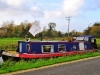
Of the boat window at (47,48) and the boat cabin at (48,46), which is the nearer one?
the boat cabin at (48,46)

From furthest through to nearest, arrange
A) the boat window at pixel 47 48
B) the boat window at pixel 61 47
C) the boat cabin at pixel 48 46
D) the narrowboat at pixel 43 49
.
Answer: the boat window at pixel 61 47, the boat window at pixel 47 48, the boat cabin at pixel 48 46, the narrowboat at pixel 43 49

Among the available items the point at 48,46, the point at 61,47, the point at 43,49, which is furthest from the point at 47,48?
the point at 61,47

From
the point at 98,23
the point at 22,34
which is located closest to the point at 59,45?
the point at 22,34

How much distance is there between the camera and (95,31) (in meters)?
81.0

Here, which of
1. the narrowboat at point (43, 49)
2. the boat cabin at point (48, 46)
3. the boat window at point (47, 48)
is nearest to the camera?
the narrowboat at point (43, 49)

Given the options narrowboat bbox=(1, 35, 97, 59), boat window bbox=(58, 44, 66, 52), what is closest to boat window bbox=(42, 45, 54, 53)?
narrowboat bbox=(1, 35, 97, 59)

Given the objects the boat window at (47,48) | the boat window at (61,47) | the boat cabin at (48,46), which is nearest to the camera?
the boat cabin at (48,46)

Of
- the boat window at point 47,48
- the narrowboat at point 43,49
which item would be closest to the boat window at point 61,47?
A: the narrowboat at point 43,49

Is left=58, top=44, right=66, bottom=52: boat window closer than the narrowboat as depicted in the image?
No

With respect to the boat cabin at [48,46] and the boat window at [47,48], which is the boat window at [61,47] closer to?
the boat cabin at [48,46]

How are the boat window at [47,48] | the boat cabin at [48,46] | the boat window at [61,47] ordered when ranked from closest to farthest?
the boat cabin at [48,46]
the boat window at [47,48]
the boat window at [61,47]

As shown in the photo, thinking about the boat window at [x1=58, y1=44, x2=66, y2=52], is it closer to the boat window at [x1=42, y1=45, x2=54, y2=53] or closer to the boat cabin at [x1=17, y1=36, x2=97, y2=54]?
the boat cabin at [x1=17, y1=36, x2=97, y2=54]

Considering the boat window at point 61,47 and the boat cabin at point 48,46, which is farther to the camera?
the boat window at point 61,47

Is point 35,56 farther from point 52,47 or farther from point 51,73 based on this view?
point 51,73
